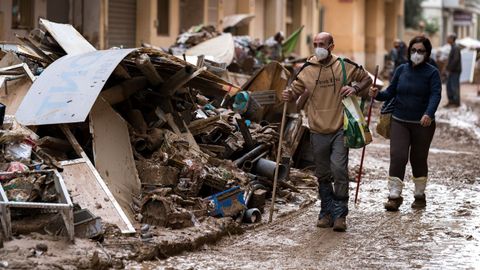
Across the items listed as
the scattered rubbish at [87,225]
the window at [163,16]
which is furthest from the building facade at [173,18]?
the scattered rubbish at [87,225]

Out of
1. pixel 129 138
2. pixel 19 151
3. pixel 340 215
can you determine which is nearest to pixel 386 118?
pixel 340 215

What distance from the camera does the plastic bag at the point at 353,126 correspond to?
29.0 ft

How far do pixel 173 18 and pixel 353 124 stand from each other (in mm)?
16928

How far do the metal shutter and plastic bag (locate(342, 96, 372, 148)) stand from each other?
14138 millimetres

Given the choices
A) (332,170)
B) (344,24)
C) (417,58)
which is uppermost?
(344,24)

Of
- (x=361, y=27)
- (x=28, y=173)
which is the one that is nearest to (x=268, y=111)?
(x=28, y=173)

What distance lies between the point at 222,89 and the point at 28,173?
11.6 ft

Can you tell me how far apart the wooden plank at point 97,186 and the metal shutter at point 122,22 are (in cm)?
1392

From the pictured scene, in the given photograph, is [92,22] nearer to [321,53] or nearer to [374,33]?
[321,53]

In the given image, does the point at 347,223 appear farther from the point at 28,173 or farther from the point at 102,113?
the point at 28,173

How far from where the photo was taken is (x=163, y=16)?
2514 centimetres

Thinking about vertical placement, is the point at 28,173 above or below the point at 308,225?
above

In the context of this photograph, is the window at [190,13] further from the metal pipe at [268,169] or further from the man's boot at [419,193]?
the man's boot at [419,193]

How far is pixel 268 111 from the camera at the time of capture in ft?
42.6
